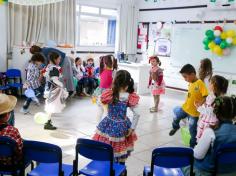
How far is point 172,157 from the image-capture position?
2150 mm

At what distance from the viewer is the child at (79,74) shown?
23.1 feet

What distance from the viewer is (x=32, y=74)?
5.27 meters

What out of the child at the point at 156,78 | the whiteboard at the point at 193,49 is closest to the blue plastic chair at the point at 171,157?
the child at the point at 156,78

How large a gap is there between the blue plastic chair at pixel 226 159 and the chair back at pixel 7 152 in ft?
5.04

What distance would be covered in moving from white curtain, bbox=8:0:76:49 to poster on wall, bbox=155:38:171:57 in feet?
8.63

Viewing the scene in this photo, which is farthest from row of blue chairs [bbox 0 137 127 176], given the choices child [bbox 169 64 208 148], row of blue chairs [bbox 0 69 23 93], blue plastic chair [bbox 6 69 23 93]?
blue plastic chair [bbox 6 69 23 93]

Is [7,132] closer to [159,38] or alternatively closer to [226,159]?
[226,159]

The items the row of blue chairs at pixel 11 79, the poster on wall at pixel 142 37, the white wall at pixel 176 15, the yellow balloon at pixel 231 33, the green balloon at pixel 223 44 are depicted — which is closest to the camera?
the row of blue chairs at pixel 11 79

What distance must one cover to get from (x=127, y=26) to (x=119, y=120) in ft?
22.7

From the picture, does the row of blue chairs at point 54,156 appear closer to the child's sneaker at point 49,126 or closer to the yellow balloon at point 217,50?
the child's sneaker at point 49,126

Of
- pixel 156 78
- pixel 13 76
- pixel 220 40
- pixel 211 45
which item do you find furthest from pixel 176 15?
pixel 13 76

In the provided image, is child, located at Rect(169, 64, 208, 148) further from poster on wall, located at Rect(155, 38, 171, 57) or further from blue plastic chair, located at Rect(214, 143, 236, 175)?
poster on wall, located at Rect(155, 38, 171, 57)

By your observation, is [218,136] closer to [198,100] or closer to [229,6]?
[198,100]

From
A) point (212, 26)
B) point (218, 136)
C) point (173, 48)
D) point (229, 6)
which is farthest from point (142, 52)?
point (218, 136)
